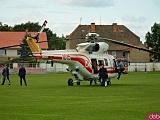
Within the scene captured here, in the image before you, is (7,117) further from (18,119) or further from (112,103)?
(112,103)

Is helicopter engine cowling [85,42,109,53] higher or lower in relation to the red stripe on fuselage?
higher

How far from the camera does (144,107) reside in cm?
2336

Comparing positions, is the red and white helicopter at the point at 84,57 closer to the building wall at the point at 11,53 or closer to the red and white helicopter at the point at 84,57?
the red and white helicopter at the point at 84,57

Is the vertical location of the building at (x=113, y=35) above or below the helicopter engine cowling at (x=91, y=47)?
above

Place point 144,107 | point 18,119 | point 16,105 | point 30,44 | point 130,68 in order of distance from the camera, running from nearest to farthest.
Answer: point 18,119 < point 144,107 < point 16,105 < point 30,44 < point 130,68

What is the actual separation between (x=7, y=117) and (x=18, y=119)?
877mm

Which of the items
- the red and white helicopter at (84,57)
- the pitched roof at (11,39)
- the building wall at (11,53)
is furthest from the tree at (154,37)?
the red and white helicopter at (84,57)

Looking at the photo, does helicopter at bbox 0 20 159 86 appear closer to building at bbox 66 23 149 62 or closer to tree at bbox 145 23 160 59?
building at bbox 66 23 149 62

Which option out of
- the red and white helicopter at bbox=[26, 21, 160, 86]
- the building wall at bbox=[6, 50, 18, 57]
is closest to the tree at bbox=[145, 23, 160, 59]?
the building wall at bbox=[6, 50, 18, 57]

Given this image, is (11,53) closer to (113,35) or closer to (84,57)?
(113,35)

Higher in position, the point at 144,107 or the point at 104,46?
the point at 104,46

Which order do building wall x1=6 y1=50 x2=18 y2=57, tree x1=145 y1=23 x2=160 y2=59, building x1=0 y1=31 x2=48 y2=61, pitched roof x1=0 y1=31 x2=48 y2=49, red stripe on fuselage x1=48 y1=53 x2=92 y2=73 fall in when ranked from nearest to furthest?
red stripe on fuselage x1=48 y1=53 x2=92 y2=73
building x1=0 y1=31 x2=48 y2=61
building wall x1=6 y1=50 x2=18 y2=57
pitched roof x1=0 y1=31 x2=48 y2=49
tree x1=145 y1=23 x2=160 y2=59

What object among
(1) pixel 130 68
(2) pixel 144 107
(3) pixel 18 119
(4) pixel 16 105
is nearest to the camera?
(3) pixel 18 119

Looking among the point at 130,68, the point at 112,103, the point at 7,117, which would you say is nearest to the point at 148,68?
the point at 130,68
